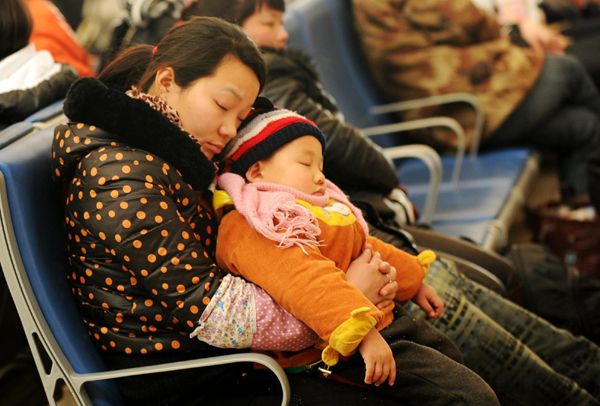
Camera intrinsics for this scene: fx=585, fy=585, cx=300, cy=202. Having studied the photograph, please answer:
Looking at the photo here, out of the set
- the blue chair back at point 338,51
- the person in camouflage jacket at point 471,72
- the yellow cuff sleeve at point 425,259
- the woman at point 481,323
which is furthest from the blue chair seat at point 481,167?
the yellow cuff sleeve at point 425,259

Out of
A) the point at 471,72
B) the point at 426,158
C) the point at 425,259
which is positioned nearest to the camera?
the point at 425,259

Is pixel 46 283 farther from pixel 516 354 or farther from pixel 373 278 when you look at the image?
pixel 516 354

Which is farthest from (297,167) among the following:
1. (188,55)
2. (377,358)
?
(377,358)

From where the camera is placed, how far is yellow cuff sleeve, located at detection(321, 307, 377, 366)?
41.8 inches

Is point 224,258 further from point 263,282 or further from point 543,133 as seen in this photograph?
point 543,133

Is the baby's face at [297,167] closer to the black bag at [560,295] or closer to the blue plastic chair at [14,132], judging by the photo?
the blue plastic chair at [14,132]

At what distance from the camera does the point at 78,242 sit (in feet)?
3.87

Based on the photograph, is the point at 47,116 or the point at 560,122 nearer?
the point at 47,116

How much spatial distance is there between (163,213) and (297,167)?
339 mm

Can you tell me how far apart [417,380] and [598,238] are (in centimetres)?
200

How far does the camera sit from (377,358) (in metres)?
1.12

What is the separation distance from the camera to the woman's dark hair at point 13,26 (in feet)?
5.15

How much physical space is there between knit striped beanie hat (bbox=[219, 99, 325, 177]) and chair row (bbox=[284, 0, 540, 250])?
128 centimetres

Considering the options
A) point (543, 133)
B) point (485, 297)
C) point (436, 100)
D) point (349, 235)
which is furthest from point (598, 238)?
point (349, 235)
